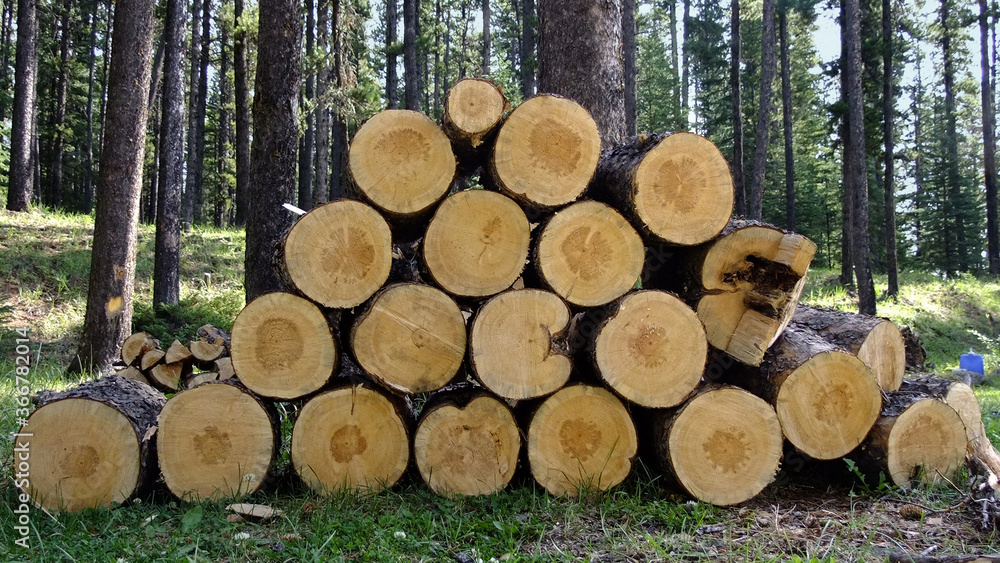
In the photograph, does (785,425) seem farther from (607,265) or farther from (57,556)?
(57,556)

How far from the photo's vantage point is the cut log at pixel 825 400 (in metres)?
3.48

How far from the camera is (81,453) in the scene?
3301 millimetres

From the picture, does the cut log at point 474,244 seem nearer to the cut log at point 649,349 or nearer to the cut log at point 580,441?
the cut log at point 649,349

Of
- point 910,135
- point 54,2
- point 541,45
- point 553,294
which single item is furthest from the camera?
point 910,135

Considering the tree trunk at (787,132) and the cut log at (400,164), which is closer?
the cut log at (400,164)

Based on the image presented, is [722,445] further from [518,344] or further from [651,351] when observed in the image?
[518,344]

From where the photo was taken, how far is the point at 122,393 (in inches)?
141

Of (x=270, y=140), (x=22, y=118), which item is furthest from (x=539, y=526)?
(x=22, y=118)

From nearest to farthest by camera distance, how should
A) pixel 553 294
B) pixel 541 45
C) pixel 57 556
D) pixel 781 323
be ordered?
pixel 57 556 → pixel 553 294 → pixel 781 323 → pixel 541 45

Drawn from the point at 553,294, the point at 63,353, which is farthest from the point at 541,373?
the point at 63,353

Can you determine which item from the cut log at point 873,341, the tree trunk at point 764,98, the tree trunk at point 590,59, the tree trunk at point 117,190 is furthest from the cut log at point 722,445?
the tree trunk at point 764,98

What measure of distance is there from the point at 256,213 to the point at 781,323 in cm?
449

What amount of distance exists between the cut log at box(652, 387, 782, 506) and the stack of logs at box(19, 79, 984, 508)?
11 millimetres

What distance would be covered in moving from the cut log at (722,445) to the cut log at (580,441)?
24 cm
